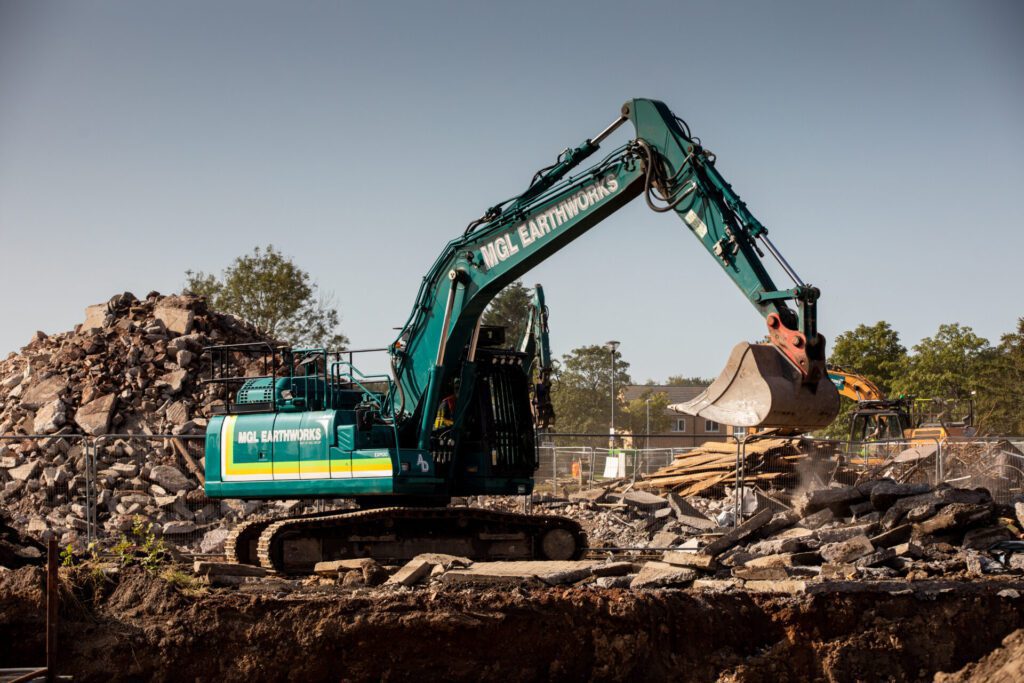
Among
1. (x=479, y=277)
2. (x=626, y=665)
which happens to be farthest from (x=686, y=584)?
(x=479, y=277)

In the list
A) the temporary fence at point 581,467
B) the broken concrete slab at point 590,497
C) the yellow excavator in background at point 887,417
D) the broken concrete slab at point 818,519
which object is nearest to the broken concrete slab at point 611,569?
the broken concrete slab at point 818,519

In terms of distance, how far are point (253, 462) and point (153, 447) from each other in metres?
7.87

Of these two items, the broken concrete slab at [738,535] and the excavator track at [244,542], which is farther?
the broken concrete slab at [738,535]

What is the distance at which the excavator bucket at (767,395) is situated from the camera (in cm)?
1029

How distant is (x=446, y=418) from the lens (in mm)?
14039

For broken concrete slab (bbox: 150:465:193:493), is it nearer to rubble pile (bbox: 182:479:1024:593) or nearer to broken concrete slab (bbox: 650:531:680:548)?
rubble pile (bbox: 182:479:1024:593)

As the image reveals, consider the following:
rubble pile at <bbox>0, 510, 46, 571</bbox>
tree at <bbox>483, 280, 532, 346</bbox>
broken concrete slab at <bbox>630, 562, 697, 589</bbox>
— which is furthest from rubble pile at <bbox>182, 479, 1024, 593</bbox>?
tree at <bbox>483, 280, 532, 346</bbox>

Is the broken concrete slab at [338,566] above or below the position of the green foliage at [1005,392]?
below

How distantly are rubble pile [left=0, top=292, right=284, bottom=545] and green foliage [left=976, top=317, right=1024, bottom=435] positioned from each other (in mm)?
39063

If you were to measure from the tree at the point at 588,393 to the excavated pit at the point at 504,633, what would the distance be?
59.2m

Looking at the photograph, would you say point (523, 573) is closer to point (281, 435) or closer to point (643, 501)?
point (281, 435)

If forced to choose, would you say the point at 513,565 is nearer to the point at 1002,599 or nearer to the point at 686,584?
the point at 686,584

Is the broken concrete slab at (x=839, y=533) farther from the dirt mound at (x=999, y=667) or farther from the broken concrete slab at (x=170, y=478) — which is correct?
the broken concrete slab at (x=170, y=478)

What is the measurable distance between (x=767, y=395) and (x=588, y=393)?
7036cm
